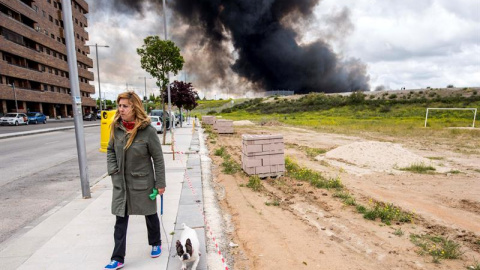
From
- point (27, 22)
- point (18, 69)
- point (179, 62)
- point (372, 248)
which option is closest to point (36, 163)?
point (179, 62)

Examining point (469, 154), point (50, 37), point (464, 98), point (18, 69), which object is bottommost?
point (469, 154)

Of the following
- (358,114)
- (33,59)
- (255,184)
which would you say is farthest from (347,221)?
(33,59)

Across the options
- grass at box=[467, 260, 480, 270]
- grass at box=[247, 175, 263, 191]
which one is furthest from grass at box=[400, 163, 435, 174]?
grass at box=[467, 260, 480, 270]

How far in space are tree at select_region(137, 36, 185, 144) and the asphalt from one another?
8.31 meters

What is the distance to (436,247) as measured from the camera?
3592 mm

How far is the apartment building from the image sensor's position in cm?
3562

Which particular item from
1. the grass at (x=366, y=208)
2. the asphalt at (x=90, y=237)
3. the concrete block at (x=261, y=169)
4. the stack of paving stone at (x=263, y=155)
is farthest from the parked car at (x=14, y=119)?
the grass at (x=366, y=208)

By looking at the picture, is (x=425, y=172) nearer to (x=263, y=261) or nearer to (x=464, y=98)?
(x=263, y=261)

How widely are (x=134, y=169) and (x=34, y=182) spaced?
561 cm

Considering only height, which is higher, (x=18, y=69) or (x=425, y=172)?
(x=18, y=69)

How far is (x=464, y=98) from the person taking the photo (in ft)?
158

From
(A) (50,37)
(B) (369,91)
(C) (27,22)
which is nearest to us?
(C) (27,22)

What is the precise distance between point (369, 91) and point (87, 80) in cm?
7236

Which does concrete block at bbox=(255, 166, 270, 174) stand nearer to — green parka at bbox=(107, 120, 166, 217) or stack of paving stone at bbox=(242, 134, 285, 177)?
stack of paving stone at bbox=(242, 134, 285, 177)
